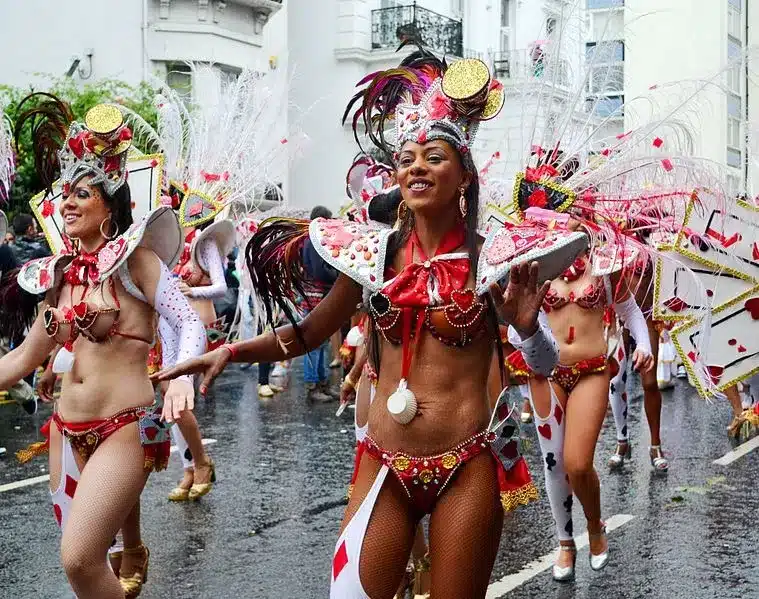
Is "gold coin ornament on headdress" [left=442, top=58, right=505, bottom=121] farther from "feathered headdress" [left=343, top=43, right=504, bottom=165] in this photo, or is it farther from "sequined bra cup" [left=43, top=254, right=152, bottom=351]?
"sequined bra cup" [left=43, top=254, right=152, bottom=351]

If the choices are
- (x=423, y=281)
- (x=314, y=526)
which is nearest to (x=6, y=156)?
(x=314, y=526)

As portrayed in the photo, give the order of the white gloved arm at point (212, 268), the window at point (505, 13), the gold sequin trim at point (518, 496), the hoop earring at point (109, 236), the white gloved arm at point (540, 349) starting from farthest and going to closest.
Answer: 1. the window at point (505, 13)
2. the white gloved arm at point (212, 268)
3. the hoop earring at point (109, 236)
4. the gold sequin trim at point (518, 496)
5. the white gloved arm at point (540, 349)

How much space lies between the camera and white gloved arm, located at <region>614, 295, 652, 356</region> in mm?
6917

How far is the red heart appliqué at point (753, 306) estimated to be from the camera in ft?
18.5

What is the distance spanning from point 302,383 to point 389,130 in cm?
1071

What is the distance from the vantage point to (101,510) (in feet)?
15.5

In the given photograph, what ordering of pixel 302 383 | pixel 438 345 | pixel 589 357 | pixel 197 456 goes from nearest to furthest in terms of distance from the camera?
pixel 438 345
pixel 589 357
pixel 197 456
pixel 302 383

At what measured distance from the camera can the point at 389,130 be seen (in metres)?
4.62

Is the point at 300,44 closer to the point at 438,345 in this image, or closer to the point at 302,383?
the point at 302,383

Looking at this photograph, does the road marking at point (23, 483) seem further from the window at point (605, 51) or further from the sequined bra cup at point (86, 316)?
the window at point (605, 51)

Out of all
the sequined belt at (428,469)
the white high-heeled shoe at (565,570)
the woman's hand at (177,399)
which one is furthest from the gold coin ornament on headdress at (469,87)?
the white high-heeled shoe at (565,570)

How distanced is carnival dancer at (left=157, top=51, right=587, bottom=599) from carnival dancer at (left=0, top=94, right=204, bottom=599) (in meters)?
0.79

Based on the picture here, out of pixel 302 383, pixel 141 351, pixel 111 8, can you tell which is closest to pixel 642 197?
pixel 141 351

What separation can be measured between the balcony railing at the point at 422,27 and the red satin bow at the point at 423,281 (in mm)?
26579
